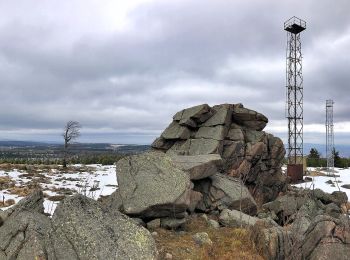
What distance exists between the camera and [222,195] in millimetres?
16703

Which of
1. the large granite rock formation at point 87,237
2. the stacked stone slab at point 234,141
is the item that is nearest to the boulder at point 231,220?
the large granite rock formation at point 87,237

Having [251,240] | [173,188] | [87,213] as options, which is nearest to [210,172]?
[173,188]

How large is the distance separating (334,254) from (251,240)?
8.37 ft

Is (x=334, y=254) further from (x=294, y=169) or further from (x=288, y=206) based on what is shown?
(x=294, y=169)

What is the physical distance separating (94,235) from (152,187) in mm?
4662

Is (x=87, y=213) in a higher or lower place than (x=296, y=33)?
lower

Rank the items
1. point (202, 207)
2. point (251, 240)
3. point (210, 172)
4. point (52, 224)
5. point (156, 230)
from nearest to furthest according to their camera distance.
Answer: point (52, 224) → point (251, 240) → point (156, 230) → point (202, 207) → point (210, 172)

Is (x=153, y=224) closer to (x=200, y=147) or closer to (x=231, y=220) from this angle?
(x=231, y=220)

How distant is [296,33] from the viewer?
157 ft

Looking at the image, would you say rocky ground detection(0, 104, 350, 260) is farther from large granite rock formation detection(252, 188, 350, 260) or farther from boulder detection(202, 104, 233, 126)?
boulder detection(202, 104, 233, 126)

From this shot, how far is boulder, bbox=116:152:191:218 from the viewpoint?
1207cm

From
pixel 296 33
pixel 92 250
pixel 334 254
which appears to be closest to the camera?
pixel 92 250

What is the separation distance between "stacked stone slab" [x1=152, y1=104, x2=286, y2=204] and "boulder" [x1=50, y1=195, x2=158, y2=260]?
651 inches

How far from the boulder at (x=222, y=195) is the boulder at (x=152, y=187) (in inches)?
130
